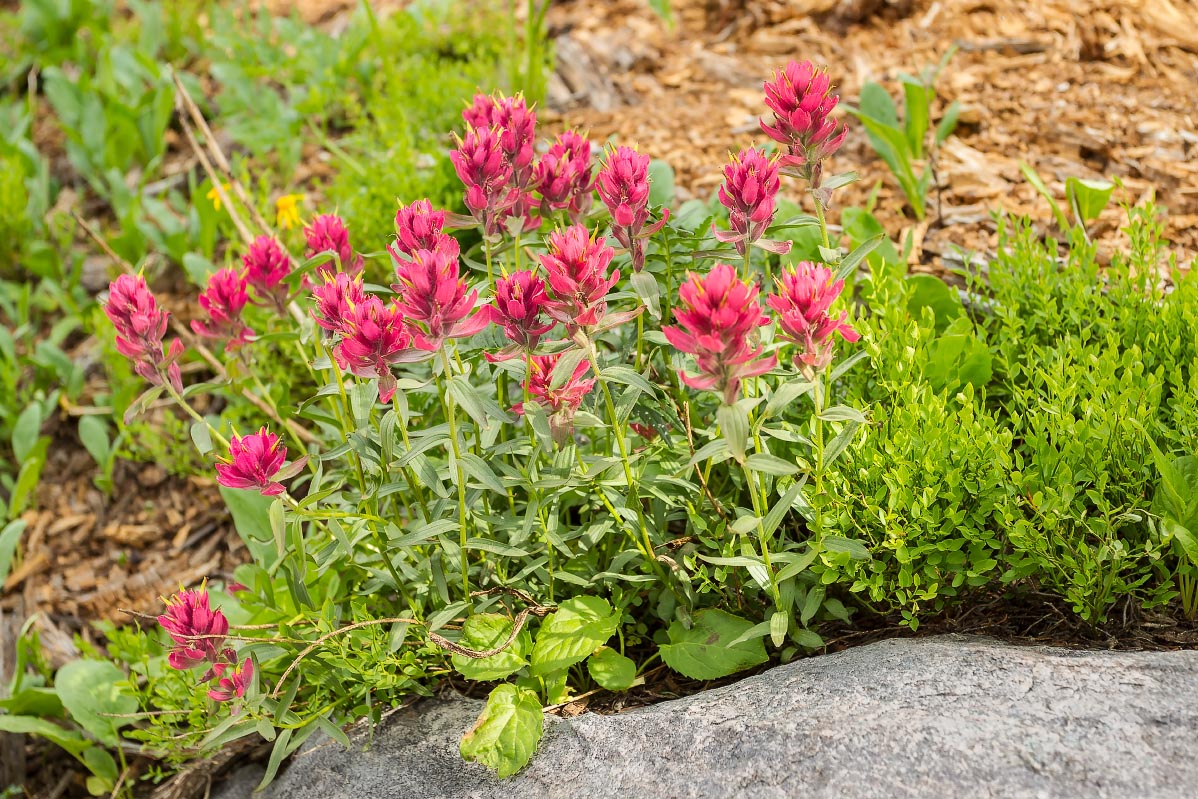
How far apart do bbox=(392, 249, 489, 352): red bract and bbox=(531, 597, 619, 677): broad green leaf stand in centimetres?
71

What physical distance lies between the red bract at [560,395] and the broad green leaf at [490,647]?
20.2 inches

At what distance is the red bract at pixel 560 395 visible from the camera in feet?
6.41

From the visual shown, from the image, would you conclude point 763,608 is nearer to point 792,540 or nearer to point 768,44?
point 792,540

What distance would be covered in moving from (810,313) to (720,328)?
23 cm

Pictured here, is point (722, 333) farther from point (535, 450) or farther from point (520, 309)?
point (535, 450)

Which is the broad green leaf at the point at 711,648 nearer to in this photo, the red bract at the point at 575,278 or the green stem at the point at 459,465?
the green stem at the point at 459,465

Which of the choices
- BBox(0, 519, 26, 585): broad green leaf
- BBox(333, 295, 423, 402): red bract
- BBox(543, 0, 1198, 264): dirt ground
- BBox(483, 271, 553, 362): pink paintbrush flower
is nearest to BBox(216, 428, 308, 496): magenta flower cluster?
BBox(333, 295, 423, 402): red bract

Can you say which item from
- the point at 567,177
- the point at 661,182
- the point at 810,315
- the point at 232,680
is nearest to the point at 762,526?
the point at 810,315

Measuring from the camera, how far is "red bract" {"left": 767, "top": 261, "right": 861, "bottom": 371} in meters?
1.83

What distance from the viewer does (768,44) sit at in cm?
441

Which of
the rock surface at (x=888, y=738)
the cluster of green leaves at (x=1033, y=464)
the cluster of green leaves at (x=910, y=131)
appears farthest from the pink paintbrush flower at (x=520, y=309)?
the cluster of green leaves at (x=910, y=131)

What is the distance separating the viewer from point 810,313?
184 cm

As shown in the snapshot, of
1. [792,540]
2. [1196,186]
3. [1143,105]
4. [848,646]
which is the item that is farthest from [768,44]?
[848,646]

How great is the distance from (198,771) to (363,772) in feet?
2.06
